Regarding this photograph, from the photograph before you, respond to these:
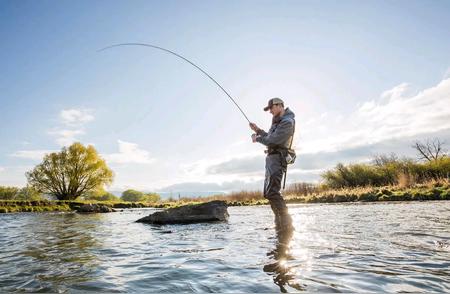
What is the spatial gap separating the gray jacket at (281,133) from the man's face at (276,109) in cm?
17

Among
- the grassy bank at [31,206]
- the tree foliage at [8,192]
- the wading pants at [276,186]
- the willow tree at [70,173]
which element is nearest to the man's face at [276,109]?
the wading pants at [276,186]

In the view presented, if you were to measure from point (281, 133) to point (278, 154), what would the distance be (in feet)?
1.90

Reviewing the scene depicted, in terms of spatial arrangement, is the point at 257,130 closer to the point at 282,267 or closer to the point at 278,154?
the point at 278,154

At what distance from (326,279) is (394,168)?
120 feet

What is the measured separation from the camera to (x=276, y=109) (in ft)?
27.0

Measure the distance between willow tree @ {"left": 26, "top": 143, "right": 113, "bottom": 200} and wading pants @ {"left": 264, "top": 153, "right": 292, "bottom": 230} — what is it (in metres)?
55.2

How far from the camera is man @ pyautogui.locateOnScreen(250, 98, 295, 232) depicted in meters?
7.79

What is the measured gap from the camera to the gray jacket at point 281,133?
7.75 meters

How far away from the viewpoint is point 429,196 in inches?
858

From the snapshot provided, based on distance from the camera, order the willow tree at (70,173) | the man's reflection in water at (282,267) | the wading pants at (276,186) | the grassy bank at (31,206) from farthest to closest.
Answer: the willow tree at (70,173) → the grassy bank at (31,206) → the wading pants at (276,186) → the man's reflection in water at (282,267)

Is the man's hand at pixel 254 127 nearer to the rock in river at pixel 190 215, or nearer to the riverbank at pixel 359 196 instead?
the rock in river at pixel 190 215

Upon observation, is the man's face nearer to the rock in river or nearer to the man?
the man

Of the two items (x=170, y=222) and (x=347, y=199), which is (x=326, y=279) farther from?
(x=347, y=199)

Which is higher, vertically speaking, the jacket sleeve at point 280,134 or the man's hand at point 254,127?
the man's hand at point 254,127
